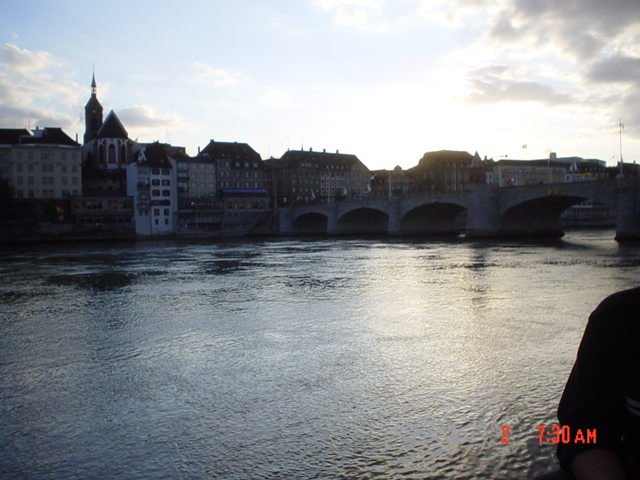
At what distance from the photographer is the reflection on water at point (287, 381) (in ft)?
18.6

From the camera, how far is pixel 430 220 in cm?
7325

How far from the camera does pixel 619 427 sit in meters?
2.10

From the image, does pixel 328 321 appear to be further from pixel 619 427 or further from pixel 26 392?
pixel 619 427

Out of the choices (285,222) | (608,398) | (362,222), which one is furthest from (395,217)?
(608,398)

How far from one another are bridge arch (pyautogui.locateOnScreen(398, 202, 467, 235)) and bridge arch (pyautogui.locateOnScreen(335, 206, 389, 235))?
6.88 m

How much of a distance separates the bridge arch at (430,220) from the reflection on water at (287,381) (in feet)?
163

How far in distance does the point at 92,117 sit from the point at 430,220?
234 feet

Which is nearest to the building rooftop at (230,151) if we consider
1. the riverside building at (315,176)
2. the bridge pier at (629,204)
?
the riverside building at (315,176)

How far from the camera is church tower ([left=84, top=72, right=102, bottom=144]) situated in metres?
110

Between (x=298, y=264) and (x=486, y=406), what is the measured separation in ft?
83.6

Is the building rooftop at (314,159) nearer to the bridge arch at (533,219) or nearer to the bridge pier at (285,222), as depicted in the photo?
the bridge pier at (285,222)

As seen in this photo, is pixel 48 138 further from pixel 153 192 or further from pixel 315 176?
pixel 315 176

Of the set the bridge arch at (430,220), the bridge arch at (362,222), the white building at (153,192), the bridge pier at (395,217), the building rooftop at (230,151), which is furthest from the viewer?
the building rooftop at (230,151)

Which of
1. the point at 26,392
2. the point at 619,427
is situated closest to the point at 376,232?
the point at 26,392
